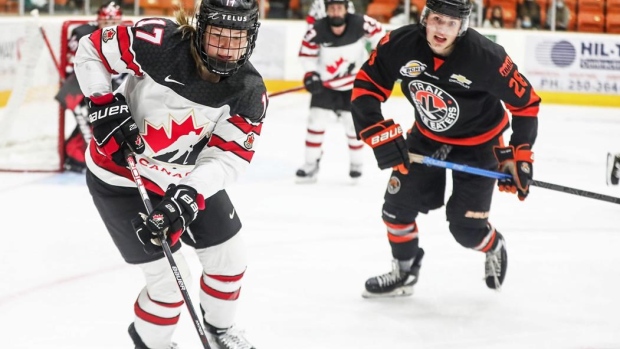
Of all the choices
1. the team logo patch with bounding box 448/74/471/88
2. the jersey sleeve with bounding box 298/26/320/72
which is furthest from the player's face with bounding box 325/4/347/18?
the team logo patch with bounding box 448/74/471/88

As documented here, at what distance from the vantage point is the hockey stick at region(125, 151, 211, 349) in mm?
2312

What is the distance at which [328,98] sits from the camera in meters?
5.68

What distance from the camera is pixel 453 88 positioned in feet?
10.3

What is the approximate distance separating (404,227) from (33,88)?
3164 millimetres

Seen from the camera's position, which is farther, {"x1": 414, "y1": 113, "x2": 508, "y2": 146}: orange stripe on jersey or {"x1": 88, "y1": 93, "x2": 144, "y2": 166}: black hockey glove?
{"x1": 414, "y1": 113, "x2": 508, "y2": 146}: orange stripe on jersey

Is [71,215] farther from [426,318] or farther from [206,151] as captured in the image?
[206,151]

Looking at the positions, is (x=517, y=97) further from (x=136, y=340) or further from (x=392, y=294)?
(x=136, y=340)

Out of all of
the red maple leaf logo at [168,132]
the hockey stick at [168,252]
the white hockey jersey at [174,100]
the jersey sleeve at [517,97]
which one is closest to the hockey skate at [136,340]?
the hockey stick at [168,252]

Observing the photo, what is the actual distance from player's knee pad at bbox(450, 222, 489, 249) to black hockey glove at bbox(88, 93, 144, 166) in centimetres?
136

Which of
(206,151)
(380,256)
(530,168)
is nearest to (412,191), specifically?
(530,168)

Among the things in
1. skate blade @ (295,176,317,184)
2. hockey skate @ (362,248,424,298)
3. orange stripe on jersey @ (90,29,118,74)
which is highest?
orange stripe on jersey @ (90,29,118,74)

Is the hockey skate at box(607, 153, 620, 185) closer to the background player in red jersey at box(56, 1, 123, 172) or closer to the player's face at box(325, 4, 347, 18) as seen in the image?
the player's face at box(325, 4, 347, 18)

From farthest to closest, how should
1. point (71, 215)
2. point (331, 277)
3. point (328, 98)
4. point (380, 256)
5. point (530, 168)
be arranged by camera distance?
point (328, 98), point (71, 215), point (380, 256), point (331, 277), point (530, 168)

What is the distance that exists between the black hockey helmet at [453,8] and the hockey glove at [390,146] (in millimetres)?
409
